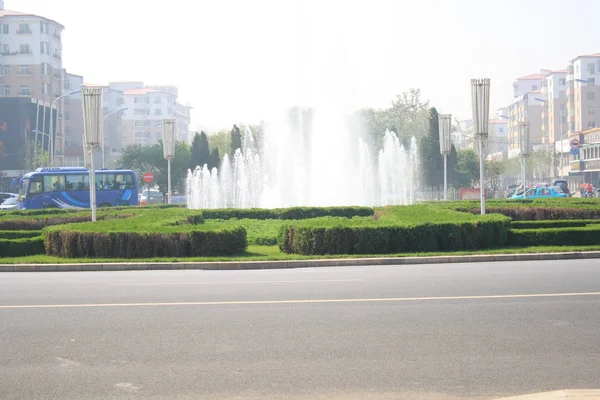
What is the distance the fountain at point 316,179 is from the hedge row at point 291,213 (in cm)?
1055

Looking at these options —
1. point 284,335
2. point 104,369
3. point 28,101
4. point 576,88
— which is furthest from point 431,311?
point 576,88

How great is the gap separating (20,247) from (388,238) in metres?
8.96

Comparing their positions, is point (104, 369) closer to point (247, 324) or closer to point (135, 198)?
point (247, 324)

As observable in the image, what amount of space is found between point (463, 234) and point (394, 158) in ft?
113

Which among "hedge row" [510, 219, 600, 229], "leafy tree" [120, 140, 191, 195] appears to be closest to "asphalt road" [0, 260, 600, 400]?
"hedge row" [510, 219, 600, 229]

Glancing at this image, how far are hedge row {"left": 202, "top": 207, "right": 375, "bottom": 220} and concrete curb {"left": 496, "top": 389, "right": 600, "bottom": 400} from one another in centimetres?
2286

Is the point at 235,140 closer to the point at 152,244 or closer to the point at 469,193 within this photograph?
the point at 469,193

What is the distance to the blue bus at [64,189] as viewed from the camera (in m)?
45.2

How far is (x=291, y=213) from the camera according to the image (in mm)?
28625

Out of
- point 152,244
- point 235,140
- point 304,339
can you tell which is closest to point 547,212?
point 152,244

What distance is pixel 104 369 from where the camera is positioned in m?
6.84

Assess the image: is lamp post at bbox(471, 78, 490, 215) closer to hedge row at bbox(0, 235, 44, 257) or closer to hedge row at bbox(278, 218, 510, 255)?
hedge row at bbox(278, 218, 510, 255)

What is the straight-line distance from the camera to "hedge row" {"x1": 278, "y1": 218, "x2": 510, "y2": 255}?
17734 millimetres

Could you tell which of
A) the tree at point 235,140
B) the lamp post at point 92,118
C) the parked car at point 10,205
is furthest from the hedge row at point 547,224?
the tree at point 235,140
